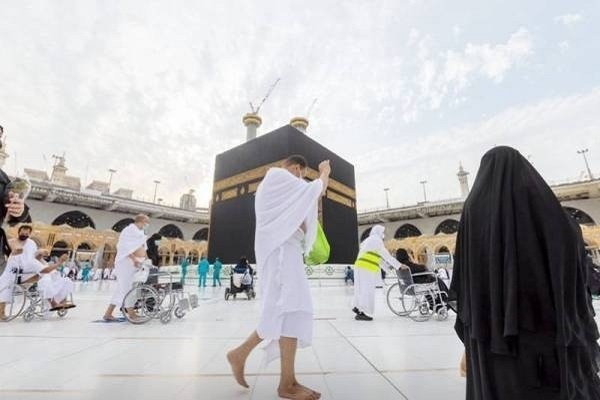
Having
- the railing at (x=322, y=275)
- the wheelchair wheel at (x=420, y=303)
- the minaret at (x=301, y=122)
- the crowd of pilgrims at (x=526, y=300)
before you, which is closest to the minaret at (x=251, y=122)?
the minaret at (x=301, y=122)

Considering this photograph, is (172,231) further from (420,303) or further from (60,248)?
(420,303)

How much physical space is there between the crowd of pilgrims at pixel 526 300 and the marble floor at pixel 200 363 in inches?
16.3

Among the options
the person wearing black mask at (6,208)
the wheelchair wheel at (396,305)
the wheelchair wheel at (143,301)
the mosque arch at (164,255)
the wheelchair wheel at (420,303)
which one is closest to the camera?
the person wearing black mask at (6,208)

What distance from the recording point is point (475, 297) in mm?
850

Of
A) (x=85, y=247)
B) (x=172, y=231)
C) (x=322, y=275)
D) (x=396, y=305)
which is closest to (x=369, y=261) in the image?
(x=396, y=305)

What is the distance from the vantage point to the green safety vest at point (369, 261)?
3225 millimetres

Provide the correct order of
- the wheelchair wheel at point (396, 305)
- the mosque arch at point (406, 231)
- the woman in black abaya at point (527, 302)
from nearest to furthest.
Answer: the woman in black abaya at point (527, 302)
the wheelchair wheel at point (396, 305)
the mosque arch at point (406, 231)

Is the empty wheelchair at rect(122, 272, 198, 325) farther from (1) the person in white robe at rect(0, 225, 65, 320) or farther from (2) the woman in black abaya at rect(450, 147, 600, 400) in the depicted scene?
(2) the woman in black abaya at rect(450, 147, 600, 400)

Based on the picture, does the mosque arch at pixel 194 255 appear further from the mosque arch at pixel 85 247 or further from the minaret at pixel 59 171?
the minaret at pixel 59 171

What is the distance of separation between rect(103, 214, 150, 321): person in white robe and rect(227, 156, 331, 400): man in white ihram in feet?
6.84

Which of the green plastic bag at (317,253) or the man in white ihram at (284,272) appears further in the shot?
the green plastic bag at (317,253)

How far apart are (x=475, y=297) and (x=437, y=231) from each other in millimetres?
26757

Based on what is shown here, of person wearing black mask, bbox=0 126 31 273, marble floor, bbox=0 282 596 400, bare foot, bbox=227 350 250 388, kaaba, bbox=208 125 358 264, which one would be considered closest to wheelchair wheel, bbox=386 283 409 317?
marble floor, bbox=0 282 596 400

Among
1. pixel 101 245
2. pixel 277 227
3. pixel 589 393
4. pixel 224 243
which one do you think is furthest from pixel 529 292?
pixel 101 245
